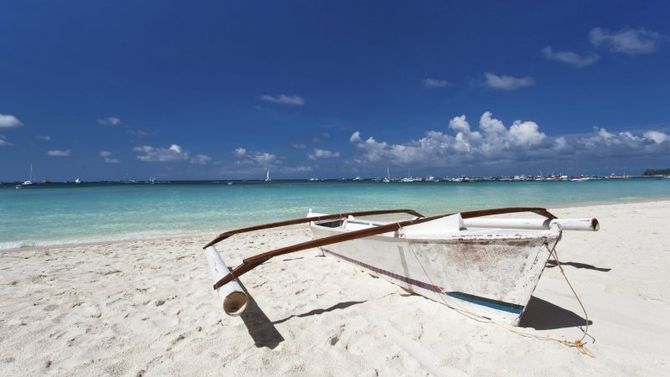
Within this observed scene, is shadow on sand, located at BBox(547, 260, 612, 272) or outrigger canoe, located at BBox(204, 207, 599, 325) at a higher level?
outrigger canoe, located at BBox(204, 207, 599, 325)

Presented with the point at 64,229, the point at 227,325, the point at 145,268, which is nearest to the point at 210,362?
the point at 227,325

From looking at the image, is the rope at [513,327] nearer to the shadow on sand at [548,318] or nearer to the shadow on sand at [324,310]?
the shadow on sand at [548,318]

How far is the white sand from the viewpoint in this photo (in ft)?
8.32

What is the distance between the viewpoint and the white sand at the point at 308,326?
2537 millimetres

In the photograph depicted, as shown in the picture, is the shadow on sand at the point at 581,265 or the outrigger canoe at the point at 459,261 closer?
the outrigger canoe at the point at 459,261

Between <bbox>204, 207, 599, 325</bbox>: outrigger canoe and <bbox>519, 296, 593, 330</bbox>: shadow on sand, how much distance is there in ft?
1.36

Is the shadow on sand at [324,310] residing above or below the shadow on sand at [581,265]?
above

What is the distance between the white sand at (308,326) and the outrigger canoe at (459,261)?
0.21 m

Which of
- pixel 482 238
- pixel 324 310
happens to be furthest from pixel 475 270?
pixel 324 310

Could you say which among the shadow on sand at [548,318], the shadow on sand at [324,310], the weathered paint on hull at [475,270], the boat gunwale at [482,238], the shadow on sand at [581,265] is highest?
the boat gunwale at [482,238]

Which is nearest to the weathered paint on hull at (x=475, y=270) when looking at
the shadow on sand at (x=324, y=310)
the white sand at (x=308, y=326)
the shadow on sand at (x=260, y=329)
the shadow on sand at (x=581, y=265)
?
the white sand at (x=308, y=326)

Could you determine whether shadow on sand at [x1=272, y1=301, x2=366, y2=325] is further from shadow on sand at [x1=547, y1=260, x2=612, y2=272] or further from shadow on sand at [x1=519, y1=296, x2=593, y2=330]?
shadow on sand at [x1=547, y1=260, x2=612, y2=272]

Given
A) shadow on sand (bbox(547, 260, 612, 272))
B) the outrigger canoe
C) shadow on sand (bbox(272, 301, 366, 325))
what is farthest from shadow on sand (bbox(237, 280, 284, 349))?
shadow on sand (bbox(547, 260, 612, 272))

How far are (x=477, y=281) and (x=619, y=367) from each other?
1.14 m
